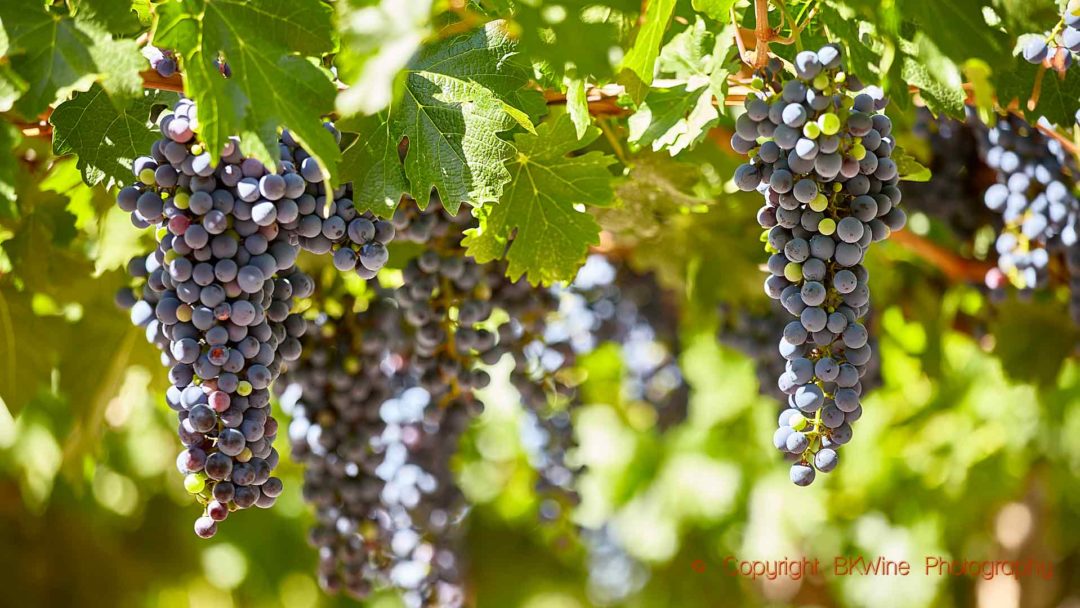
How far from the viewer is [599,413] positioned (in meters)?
3.73

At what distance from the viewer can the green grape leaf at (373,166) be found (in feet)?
4.20

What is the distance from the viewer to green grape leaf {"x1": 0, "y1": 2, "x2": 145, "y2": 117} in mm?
1125

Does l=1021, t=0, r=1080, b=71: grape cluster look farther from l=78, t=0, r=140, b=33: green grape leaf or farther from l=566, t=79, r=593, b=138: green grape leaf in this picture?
l=78, t=0, r=140, b=33: green grape leaf

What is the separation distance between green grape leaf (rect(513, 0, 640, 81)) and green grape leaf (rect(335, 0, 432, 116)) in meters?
0.20

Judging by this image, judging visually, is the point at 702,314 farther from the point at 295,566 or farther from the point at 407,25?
the point at 295,566

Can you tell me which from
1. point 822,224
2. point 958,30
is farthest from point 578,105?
point 958,30

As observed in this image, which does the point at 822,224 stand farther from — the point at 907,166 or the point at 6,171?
the point at 6,171

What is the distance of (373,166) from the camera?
129 cm

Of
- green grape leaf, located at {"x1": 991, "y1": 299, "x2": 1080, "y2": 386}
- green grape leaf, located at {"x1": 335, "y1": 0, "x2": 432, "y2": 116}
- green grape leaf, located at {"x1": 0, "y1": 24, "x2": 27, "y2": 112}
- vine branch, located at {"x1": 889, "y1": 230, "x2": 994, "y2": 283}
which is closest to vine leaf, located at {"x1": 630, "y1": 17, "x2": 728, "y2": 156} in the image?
green grape leaf, located at {"x1": 335, "y1": 0, "x2": 432, "y2": 116}

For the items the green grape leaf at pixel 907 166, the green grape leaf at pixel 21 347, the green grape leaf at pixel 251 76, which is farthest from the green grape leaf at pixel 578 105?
the green grape leaf at pixel 21 347

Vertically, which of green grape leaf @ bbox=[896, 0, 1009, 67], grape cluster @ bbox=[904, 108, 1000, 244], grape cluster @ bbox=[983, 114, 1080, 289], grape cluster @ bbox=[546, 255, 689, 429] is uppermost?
green grape leaf @ bbox=[896, 0, 1009, 67]

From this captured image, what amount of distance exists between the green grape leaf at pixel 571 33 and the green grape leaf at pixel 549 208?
0.81 feet

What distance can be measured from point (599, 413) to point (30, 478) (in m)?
1.99

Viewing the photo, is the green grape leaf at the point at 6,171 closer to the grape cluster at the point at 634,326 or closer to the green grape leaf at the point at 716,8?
the green grape leaf at the point at 716,8
